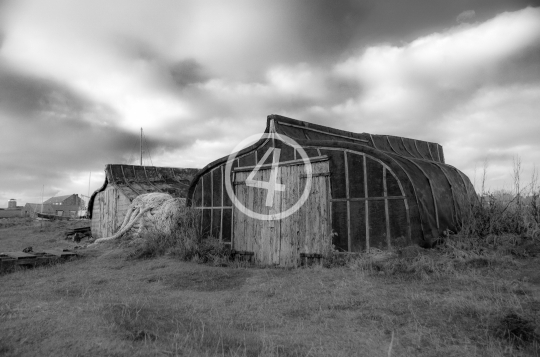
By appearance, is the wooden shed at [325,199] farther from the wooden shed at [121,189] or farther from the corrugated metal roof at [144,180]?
the corrugated metal roof at [144,180]

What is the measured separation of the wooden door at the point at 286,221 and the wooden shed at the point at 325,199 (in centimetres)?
3

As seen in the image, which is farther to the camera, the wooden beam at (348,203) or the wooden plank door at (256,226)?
the wooden plank door at (256,226)

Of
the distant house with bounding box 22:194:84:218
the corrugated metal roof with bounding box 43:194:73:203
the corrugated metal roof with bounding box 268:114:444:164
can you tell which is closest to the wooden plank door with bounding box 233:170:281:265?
the corrugated metal roof with bounding box 268:114:444:164

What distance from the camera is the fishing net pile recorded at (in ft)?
45.0

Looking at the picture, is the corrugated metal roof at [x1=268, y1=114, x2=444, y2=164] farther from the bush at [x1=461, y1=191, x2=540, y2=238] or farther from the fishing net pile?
the fishing net pile

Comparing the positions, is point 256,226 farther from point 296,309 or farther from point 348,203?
point 296,309

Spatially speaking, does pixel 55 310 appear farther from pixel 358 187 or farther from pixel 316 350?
pixel 358 187

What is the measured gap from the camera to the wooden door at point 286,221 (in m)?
9.16

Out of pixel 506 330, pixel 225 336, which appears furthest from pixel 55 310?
pixel 506 330

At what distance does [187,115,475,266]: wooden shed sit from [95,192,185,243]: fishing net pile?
2.17m

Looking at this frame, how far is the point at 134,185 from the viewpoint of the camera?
19.3 meters

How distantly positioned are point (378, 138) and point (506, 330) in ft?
34.9

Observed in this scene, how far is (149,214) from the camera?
15094mm

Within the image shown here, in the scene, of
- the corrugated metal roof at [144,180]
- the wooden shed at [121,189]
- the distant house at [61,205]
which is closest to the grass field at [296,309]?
the wooden shed at [121,189]
